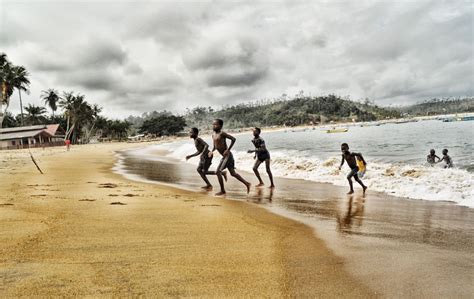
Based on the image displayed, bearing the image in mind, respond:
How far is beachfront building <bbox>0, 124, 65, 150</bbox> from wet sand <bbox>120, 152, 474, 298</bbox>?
62.0 m

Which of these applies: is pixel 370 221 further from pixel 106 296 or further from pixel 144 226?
pixel 106 296

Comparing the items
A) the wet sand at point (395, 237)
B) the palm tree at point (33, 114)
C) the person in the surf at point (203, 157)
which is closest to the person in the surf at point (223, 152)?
the person in the surf at point (203, 157)

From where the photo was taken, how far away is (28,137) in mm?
58781

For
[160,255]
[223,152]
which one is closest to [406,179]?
[223,152]

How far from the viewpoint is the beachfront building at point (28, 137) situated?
58.6 m

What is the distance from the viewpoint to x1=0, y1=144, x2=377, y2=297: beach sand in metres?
2.60

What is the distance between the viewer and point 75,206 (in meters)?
5.57

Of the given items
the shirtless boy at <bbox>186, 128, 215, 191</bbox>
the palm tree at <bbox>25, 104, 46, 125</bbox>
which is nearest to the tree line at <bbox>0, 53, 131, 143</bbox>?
the palm tree at <bbox>25, 104, 46, 125</bbox>

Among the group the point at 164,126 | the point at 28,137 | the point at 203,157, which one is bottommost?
the point at 203,157

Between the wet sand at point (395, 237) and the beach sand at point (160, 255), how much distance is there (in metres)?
0.27

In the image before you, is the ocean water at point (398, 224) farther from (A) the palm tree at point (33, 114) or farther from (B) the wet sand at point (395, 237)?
(A) the palm tree at point (33, 114)

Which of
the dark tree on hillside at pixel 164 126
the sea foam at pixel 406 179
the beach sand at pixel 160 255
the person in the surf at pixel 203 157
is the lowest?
the sea foam at pixel 406 179

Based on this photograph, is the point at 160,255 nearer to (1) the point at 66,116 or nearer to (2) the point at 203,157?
(2) the point at 203,157

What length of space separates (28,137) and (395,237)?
2688 inches
